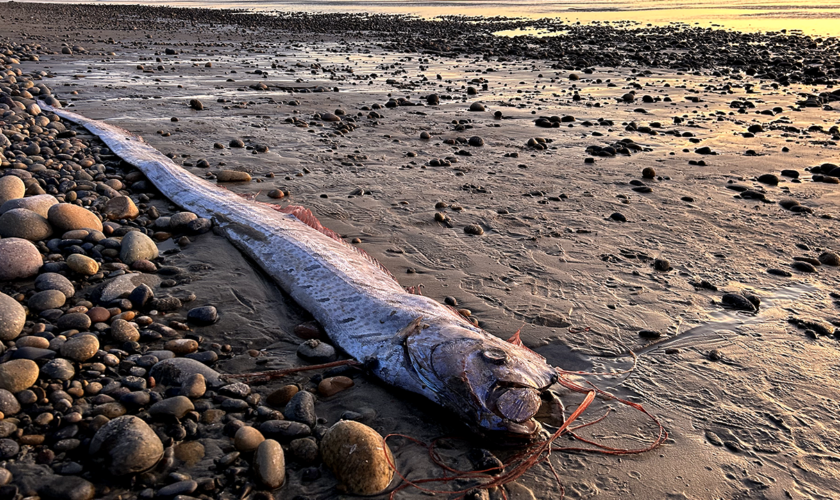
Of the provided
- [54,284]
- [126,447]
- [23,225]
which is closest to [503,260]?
[126,447]

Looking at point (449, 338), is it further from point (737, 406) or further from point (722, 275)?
point (722, 275)

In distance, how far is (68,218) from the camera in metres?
5.26

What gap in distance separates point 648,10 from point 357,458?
50272 mm

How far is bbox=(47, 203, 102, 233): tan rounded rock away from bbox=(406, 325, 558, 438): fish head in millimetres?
3548

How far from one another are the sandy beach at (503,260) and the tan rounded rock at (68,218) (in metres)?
0.17

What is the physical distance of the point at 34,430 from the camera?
9.75 ft

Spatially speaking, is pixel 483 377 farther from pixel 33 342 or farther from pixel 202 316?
pixel 33 342

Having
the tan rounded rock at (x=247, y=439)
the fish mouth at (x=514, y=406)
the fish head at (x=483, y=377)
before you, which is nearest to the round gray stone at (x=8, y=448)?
the tan rounded rock at (x=247, y=439)

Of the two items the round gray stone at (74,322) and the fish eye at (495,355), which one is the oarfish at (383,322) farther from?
the round gray stone at (74,322)

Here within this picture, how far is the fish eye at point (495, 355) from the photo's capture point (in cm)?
336

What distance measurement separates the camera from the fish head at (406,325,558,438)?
3188 millimetres

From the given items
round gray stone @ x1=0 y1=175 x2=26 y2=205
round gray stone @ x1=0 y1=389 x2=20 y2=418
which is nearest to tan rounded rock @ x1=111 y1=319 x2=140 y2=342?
round gray stone @ x1=0 y1=389 x2=20 y2=418

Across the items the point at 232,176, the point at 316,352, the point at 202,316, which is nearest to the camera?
the point at 316,352

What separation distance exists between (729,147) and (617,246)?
16.4 ft
